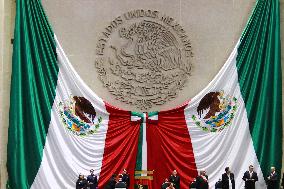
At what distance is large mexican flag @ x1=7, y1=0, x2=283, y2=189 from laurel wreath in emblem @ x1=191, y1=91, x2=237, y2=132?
0.03 meters

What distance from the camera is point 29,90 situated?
19891mm

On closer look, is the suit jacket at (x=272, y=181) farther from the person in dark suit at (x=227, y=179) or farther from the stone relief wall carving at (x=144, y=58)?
the stone relief wall carving at (x=144, y=58)

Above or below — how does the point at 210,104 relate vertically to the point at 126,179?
above

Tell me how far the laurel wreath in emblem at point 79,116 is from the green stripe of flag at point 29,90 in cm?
58

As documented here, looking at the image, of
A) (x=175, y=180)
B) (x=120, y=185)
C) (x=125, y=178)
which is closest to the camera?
(x=120, y=185)

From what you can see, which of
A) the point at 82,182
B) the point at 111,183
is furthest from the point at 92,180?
the point at 111,183

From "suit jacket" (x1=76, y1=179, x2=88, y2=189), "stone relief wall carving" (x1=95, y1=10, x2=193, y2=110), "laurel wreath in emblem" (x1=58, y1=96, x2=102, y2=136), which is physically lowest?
"suit jacket" (x1=76, y1=179, x2=88, y2=189)

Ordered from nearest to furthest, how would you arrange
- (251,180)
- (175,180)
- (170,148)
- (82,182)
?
(82,182) → (251,180) → (175,180) → (170,148)

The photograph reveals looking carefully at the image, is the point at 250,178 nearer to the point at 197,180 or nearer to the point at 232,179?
the point at 232,179

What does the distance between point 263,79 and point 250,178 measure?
3.46 metres

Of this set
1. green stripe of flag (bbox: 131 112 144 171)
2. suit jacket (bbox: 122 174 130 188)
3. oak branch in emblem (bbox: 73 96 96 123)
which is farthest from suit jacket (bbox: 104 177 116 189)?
oak branch in emblem (bbox: 73 96 96 123)

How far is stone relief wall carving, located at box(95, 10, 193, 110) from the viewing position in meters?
20.8

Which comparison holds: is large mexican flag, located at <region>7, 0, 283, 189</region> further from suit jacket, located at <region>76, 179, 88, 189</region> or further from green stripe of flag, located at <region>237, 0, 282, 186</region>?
suit jacket, located at <region>76, 179, 88, 189</region>

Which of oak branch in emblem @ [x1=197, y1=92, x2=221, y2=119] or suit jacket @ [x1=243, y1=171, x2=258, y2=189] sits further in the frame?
oak branch in emblem @ [x1=197, y1=92, x2=221, y2=119]
